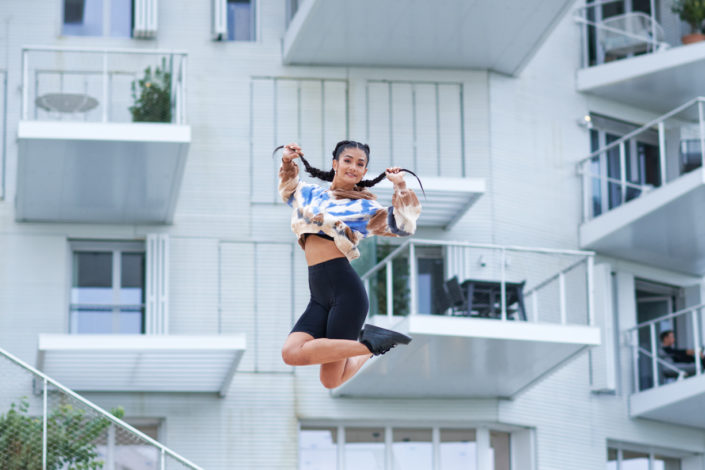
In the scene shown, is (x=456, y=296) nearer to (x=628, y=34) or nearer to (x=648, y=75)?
(x=648, y=75)

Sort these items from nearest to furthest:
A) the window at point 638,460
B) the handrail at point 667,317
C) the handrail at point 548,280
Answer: the handrail at point 548,280, the handrail at point 667,317, the window at point 638,460

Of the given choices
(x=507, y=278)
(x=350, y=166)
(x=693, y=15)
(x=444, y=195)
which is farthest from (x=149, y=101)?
(x=350, y=166)

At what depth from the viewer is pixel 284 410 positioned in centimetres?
2019

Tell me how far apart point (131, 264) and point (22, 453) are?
639 cm

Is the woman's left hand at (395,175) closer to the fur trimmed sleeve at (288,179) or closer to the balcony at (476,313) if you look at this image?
the fur trimmed sleeve at (288,179)

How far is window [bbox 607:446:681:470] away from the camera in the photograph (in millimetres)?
21781

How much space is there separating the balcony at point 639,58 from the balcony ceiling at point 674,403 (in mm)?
4240

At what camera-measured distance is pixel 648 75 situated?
22.1 m

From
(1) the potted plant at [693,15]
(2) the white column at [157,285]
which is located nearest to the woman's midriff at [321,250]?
(2) the white column at [157,285]

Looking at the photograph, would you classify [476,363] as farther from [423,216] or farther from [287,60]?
[287,60]

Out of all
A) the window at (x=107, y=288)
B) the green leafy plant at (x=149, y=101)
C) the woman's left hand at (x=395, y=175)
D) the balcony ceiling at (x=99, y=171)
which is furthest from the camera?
the window at (x=107, y=288)

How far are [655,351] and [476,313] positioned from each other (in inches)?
153

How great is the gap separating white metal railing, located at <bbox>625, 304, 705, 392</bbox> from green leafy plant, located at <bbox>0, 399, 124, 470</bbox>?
8.92 m

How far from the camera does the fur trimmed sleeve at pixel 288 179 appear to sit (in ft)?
28.5
